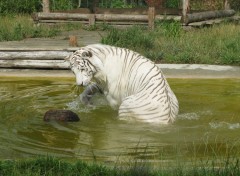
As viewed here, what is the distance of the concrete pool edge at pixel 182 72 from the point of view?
10489 mm

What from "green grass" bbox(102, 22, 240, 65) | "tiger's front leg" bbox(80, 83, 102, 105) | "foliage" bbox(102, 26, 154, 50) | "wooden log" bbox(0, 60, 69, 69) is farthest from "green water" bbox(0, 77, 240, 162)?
"foliage" bbox(102, 26, 154, 50)

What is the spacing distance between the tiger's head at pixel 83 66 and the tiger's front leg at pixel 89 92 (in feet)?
1.88

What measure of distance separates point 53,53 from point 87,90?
399cm

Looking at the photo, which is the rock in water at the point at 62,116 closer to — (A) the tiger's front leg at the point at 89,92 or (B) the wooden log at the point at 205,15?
(A) the tiger's front leg at the point at 89,92

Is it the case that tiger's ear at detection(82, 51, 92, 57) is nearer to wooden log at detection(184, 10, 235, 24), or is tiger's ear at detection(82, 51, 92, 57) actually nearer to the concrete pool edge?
the concrete pool edge

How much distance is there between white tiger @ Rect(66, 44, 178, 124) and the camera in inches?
271

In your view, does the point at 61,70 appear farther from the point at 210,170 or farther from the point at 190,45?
the point at 210,170

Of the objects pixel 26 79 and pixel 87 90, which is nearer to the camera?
pixel 87 90

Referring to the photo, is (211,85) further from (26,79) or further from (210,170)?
(210,170)

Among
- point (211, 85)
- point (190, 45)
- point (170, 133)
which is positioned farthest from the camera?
point (190, 45)

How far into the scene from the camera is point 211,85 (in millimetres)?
9906

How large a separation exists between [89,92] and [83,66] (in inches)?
34.4

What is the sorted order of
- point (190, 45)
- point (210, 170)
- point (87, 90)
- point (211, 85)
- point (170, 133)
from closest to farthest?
point (210, 170)
point (170, 133)
point (87, 90)
point (211, 85)
point (190, 45)

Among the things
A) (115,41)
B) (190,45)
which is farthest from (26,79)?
(190,45)
